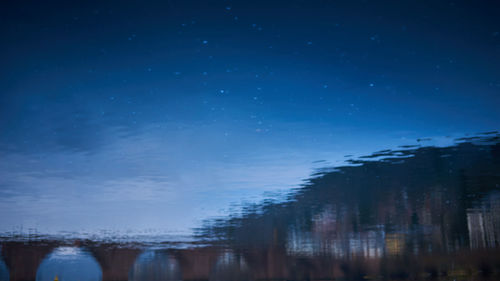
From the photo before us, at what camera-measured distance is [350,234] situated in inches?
713

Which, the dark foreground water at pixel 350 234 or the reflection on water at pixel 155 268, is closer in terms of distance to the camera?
the dark foreground water at pixel 350 234

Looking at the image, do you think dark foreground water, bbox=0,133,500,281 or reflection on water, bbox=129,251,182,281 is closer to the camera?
dark foreground water, bbox=0,133,500,281

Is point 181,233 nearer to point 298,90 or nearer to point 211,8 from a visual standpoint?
point 298,90

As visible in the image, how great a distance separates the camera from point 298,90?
7262mm

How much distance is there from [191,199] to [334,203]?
4.99m

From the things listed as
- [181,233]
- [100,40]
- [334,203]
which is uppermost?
[100,40]

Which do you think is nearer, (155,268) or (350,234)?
(350,234)

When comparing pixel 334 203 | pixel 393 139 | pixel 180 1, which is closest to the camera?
pixel 180 1

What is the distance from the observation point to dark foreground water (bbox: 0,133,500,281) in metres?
10.4

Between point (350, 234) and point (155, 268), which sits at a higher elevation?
point (350, 234)

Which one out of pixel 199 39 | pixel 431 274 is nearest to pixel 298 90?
pixel 199 39

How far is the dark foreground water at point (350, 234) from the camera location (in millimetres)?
10414

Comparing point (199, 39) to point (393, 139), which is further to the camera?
point (393, 139)

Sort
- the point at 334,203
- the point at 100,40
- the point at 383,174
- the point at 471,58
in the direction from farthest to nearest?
A: the point at 334,203 → the point at 383,174 → the point at 471,58 → the point at 100,40
